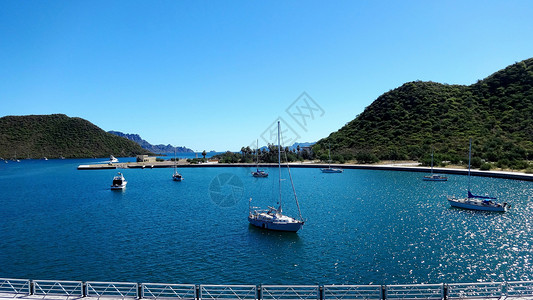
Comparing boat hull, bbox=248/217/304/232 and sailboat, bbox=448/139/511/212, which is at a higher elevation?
sailboat, bbox=448/139/511/212

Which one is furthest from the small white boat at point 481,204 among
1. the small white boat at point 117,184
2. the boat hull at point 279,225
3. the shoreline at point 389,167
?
the small white boat at point 117,184

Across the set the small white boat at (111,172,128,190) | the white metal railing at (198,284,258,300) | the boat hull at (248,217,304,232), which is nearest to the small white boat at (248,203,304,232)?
the boat hull at (248,217,304,232)

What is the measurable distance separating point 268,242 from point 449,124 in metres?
140

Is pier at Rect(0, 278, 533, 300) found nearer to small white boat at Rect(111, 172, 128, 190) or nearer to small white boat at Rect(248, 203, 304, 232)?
small white boat at Rect(248, 203, 304, 232)

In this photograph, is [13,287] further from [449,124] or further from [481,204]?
[449,124]

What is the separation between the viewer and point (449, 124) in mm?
144375

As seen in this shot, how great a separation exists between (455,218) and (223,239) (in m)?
31.2

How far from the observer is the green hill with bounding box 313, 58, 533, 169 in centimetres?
Answer: 11212

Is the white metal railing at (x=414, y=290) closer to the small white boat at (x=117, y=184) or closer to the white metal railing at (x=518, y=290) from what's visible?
the white metal railing at (x=518, y=290)

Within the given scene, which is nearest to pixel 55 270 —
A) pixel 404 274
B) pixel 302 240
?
pixel 302 240

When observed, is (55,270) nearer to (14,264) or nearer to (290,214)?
(14,264)

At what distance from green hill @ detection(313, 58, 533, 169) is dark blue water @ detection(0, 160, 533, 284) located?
6063 cm

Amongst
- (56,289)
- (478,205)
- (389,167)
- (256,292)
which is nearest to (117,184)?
(56,289)

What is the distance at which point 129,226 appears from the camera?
4138cm
